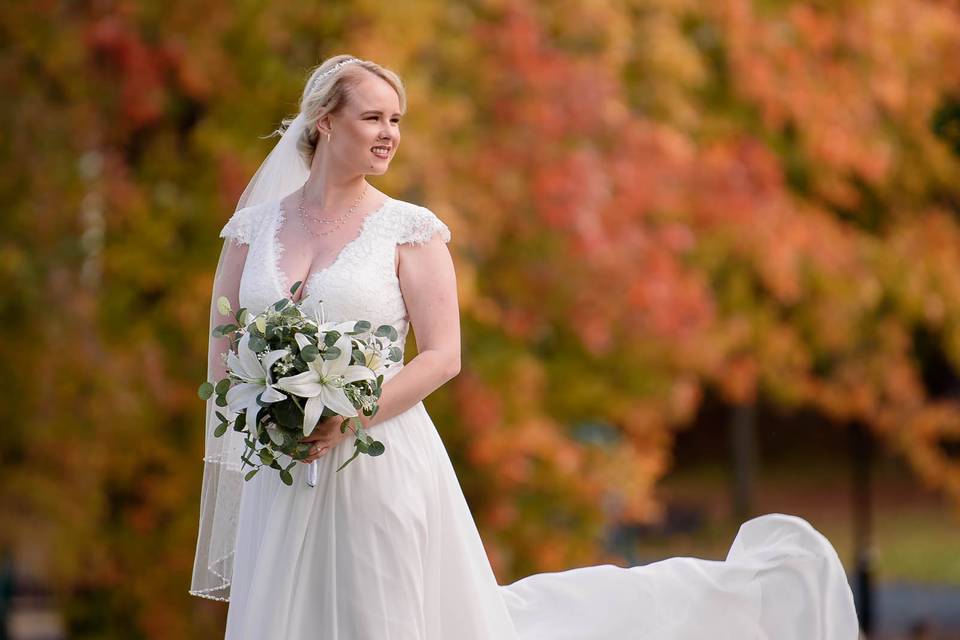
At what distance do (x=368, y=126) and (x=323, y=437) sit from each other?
0.79 m

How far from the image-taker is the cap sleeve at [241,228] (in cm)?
396

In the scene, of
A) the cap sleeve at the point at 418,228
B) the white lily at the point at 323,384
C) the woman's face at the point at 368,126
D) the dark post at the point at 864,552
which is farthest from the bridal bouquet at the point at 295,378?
the dark post at the point at 864,552

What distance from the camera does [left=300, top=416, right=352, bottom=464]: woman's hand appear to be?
3500 millimetres

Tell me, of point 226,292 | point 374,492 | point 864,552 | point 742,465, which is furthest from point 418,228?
point 742,465

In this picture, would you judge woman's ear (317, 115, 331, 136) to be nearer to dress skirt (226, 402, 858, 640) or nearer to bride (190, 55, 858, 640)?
bride (190, 55, 858, 640)

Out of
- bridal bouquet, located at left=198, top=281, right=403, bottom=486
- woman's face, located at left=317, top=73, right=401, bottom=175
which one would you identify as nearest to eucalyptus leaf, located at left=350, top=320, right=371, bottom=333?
bridal bouquet, located at left=198, top=281, right=403, bottom=486

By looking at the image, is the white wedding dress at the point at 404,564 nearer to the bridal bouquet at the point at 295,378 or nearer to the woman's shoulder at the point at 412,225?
the woman's shoulder at the point at 412,225

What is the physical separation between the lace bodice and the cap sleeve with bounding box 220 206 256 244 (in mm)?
53

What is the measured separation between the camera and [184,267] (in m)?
8.63

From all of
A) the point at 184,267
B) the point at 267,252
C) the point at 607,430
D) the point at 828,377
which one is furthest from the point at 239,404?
the point at 828,377

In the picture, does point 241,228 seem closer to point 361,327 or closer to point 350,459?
point 361,327

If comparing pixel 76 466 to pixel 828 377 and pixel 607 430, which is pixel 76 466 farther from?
pixel 828 377

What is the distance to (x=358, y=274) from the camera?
367 cm

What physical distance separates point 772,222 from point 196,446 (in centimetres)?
422
